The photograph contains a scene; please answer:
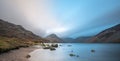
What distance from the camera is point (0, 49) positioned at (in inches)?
2837

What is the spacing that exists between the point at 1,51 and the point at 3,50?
2754 millimetres

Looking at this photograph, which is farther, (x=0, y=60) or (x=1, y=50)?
(x=1, y=50)

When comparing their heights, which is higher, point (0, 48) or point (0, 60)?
point (0, 48)

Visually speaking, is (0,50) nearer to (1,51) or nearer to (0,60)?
(1,51)

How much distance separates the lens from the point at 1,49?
72.8 meters

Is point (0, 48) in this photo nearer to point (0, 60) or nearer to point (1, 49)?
point (1, 49)

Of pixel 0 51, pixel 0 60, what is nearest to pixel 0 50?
pixel 0 51

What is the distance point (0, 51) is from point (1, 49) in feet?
4.40

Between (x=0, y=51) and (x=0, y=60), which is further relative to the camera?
(x=0, y=51)

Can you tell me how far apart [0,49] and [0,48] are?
70 centimetres

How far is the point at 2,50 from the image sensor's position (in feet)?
243

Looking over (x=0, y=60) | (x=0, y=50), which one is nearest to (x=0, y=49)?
(x=0, y=50)

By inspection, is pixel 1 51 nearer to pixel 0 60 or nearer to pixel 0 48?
pixel 0 48

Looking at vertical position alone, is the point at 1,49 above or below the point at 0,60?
above
